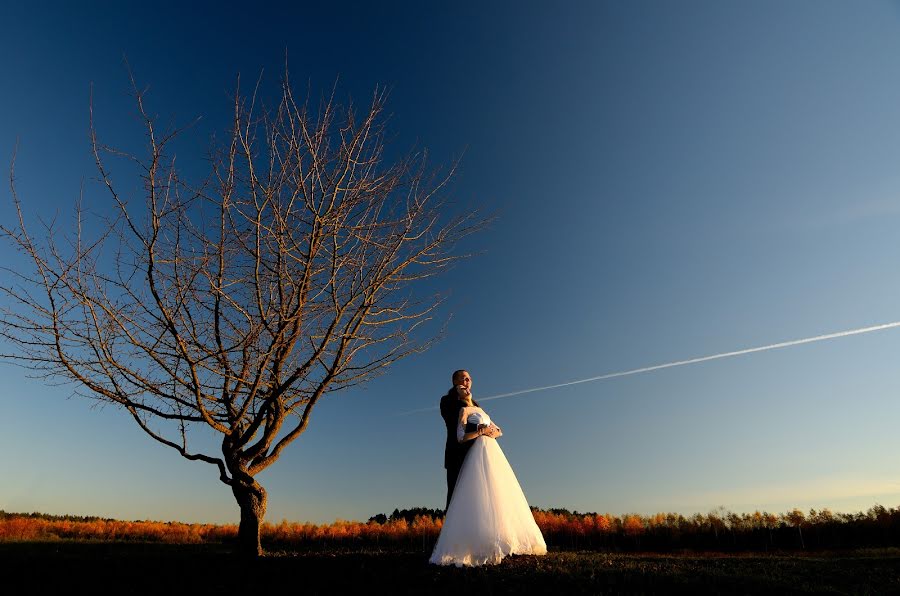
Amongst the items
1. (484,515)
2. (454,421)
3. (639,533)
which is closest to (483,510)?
(484,515)

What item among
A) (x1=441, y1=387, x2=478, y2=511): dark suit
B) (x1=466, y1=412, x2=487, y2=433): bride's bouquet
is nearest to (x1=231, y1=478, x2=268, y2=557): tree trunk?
(x1=441, y1=387, x2=478, y2=511): dark suit

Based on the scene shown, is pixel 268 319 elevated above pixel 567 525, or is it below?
above

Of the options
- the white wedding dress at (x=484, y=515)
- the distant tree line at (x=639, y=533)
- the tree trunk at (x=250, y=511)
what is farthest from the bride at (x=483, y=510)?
the distant tree line at (x=639, y=533)

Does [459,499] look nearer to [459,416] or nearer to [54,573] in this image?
[459,416]

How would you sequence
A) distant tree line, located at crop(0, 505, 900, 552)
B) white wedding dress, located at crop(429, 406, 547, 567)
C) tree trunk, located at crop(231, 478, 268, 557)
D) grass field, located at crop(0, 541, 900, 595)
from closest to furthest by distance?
grass field, located at crop(0, 541, 900, 595)
white wedding dress, located at crop(429, 406, 547, 567)
tree trunk, located at crop(231, 478, 268, 557)
distant tree line, located at crop(0, 505, 900, 552)

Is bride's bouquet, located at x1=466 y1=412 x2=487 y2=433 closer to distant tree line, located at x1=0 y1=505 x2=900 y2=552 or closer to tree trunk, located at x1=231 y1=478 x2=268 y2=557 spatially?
tree trunk, located at x1=231 y1=478 x2=268 y2=557

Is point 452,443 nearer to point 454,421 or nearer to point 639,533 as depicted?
point 454,421

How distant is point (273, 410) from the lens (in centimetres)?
1123

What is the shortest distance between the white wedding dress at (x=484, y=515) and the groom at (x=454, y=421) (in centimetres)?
19

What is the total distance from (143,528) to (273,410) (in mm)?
13630

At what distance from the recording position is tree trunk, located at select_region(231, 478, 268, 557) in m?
10.4

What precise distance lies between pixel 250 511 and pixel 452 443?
15.1ft

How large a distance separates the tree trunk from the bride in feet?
14.2

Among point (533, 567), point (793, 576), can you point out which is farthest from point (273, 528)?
point (793, 576)
